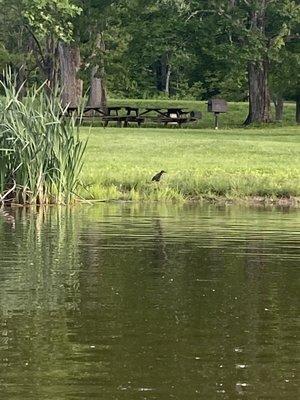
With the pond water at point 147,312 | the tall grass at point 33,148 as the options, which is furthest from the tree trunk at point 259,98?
the pond water at point 147,312

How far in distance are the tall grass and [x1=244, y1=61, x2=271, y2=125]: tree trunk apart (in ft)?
104

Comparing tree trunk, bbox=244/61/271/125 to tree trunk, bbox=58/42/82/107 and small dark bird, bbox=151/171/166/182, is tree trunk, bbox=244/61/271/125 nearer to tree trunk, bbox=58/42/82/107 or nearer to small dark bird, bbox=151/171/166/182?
tree trunk, bbox=58/42/82/107

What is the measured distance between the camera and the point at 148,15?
54.0 meters

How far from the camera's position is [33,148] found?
21953mm

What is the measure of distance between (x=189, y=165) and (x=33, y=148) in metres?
8.88

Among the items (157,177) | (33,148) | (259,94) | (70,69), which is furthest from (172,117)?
(33,148)

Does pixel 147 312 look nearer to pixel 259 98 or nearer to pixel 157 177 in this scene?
pixel 157 177

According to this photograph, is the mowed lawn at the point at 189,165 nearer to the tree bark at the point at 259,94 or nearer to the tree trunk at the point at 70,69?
the tree bark at the point at 259,94

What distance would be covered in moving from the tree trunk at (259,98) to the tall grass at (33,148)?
31.6m

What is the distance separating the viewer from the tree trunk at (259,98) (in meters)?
53.5

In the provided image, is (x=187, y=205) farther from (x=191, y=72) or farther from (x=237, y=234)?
(x=191, y=72)

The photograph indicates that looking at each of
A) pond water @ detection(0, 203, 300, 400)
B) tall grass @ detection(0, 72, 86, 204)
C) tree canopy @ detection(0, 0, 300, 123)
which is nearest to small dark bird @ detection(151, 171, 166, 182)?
tall grass @ detection(0, 72, 86, 204)

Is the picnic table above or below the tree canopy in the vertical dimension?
below

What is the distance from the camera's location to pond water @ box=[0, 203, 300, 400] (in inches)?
324
